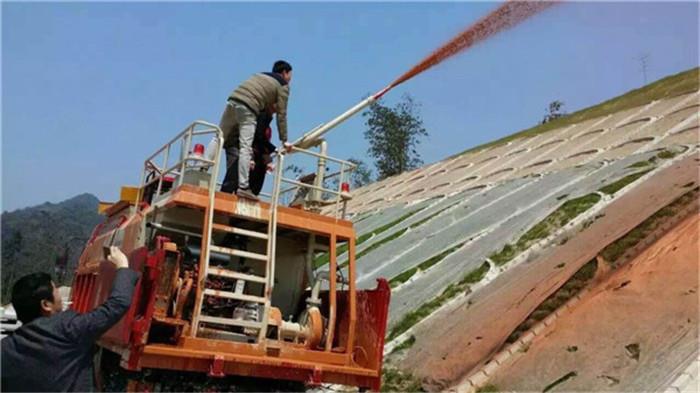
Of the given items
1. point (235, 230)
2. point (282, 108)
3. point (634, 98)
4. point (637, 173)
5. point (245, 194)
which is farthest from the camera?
point (634, 98)

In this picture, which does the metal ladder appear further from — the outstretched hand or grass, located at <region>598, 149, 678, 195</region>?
grass, located at <region>598, 149, 678, 195</region>

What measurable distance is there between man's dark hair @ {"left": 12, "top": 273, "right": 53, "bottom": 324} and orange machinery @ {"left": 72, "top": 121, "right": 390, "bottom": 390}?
2.25 metres

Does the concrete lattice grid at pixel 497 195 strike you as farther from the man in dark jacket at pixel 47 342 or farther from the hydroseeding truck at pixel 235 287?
the man in dark jacket at pixel 47 342

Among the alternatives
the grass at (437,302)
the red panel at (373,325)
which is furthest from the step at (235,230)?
the grass at (437,302)

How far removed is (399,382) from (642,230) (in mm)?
4566

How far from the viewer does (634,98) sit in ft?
105

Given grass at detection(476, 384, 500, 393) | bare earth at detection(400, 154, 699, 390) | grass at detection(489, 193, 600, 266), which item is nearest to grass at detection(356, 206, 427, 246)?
grass at detection(489, 193, 600, 266)

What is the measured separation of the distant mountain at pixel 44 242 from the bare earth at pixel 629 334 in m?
6.35

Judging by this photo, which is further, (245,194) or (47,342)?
(245,194)

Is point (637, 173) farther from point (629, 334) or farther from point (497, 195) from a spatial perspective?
point (629, 334)

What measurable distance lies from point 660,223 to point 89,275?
8.58 m

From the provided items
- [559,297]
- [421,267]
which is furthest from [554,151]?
[559,297]

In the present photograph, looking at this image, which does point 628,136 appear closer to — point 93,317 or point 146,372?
point 146,372

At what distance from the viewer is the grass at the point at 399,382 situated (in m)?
9.20
